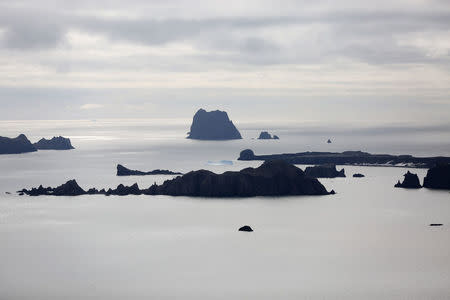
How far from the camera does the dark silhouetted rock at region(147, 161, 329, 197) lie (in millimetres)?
151875

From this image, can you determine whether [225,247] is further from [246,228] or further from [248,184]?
[248,184]

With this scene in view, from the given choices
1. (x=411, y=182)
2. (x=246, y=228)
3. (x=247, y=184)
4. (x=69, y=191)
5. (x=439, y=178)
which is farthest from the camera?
(x=411, y=182)

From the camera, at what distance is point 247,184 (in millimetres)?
152125

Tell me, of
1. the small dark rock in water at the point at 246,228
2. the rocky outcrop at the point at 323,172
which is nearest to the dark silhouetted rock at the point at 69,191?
the small dark rock in water at the point at 246,228

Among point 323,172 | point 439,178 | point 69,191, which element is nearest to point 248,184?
point 69,191

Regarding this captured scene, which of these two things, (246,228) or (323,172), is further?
(323,172)

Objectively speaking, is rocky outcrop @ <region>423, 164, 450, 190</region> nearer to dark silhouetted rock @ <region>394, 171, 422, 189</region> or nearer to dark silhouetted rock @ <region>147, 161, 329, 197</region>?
dark silhouetted rock @ <region>394, 171, 422, 189</region>

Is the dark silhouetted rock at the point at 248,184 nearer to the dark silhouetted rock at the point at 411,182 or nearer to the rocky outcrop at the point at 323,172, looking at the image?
the dark silhouetted rock at the point at 411,182

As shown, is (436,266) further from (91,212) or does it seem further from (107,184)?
(107,184)

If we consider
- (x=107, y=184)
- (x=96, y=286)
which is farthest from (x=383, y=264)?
(x=107, y=184)

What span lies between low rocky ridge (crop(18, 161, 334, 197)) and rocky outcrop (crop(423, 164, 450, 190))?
2125cm

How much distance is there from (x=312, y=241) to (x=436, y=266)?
1894 cm

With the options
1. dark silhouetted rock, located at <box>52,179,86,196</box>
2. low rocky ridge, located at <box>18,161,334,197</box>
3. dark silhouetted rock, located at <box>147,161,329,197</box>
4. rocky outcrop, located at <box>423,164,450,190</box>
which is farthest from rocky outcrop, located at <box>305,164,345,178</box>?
dark silhouetted rock, located at <box>52,179,86,196</box>

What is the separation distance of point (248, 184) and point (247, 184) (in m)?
0.21
